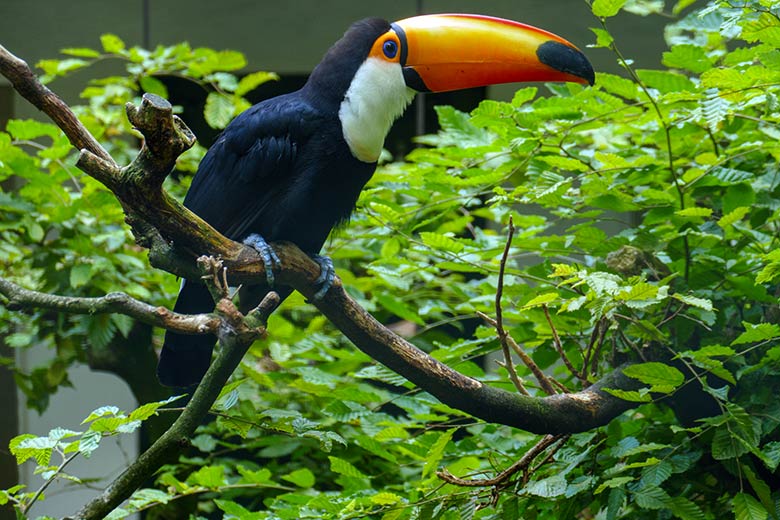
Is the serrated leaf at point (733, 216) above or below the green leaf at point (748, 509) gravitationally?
above

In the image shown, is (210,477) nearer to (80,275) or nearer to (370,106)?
(80,275)

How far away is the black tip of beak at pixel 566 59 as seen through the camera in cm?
212

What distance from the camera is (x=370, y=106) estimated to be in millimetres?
2146

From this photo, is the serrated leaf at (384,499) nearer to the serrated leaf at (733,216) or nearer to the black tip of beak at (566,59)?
the serrated leaf at (733,216)

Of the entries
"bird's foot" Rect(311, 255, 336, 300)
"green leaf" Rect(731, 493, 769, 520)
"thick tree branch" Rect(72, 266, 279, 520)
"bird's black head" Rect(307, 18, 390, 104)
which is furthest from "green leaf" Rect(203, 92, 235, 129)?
"green leaf" Rect(731, 493, 769, 520)

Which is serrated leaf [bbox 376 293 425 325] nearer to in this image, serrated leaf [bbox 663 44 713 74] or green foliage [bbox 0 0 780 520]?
green foliage [bbox 0 0 780 520]

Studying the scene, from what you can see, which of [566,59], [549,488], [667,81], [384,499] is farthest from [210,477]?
[667,81]

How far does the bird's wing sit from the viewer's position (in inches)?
84.4

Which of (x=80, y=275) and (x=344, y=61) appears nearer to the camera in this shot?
(x=344, y=61)

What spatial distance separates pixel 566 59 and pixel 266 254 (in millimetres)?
886

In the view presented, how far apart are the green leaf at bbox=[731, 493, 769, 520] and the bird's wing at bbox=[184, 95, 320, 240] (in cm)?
125

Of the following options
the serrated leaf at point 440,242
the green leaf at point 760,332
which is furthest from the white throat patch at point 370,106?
the green leaf at point 760,332

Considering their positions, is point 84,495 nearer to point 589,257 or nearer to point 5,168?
point 5,168

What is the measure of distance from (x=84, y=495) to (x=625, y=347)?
3.14 meters
